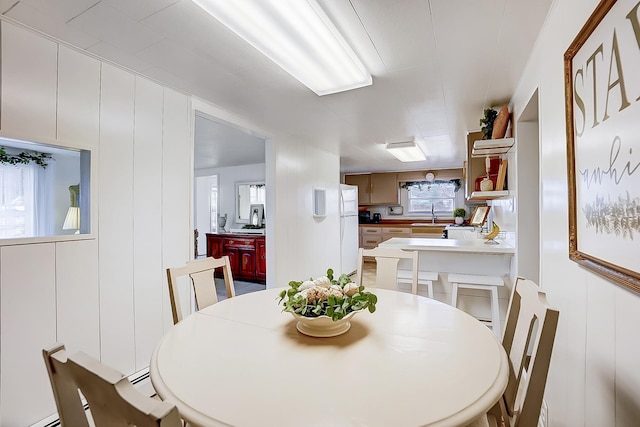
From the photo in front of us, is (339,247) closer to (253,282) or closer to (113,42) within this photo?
(253,282)

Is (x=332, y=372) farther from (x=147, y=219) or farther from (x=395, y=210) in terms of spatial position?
(x=395, y=210)

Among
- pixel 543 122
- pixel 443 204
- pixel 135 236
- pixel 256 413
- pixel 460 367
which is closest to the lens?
pixel 256 413

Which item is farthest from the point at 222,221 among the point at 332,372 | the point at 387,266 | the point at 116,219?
the point at 332,372

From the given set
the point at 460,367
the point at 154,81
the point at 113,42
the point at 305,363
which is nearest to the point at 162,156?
the point at 154,81

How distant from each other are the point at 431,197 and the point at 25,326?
698 centimetres

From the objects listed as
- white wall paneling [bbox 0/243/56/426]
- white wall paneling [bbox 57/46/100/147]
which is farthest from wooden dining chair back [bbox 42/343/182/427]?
white wall paneling [bbox 57/46/100/147]

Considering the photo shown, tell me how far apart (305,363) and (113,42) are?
6.23 ft

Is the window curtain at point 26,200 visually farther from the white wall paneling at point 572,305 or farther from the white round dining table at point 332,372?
the white wall paneling at point 572,305

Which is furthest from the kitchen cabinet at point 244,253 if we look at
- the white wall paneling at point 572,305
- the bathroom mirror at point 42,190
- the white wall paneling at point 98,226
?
the white wall paneling at point 572,305

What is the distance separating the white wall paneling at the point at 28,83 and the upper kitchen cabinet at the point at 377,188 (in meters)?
6.23

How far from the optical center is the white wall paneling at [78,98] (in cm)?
160

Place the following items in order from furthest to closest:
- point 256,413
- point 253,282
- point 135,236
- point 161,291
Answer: point 253,282 → point 161,291 → point 135,236 → point 256,413

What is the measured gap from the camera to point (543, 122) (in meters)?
1.51

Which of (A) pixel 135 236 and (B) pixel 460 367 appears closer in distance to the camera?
(B) pixel 460 367
